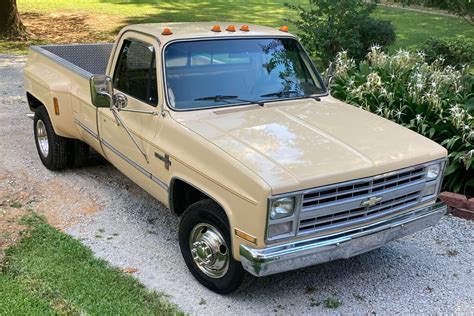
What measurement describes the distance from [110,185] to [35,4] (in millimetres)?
20058

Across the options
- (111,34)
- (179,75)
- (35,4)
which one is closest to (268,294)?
(179,75)

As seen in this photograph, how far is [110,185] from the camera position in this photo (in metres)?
6.07

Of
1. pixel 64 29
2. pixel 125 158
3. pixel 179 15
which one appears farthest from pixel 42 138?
pixel 179 15

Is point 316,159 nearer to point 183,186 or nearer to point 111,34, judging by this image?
point 183,186

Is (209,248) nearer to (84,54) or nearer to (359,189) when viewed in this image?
(359,189)

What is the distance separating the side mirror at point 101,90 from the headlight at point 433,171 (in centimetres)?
266

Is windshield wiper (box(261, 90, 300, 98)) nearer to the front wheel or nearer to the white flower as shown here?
the front wheel

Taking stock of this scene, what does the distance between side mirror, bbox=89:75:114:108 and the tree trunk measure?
12.6 meters

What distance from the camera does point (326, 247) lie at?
3.59 metres

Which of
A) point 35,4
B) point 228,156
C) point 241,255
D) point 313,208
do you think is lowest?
point 35,4

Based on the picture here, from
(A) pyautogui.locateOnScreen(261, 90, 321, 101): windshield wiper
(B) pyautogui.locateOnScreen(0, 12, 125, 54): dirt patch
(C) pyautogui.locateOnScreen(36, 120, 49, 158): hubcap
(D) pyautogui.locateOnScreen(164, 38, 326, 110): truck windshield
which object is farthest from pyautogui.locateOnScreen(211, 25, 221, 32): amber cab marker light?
(B) pyautogui.locateOnScreen(0, 12, 125, 54): dirt patch

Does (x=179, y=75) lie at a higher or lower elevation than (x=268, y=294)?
higher

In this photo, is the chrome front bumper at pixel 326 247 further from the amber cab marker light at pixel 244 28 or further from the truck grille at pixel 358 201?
the amber cab marker light at pixel 244 28

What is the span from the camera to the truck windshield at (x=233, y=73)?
4492 millimetres
